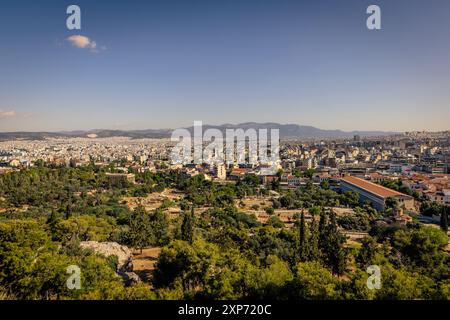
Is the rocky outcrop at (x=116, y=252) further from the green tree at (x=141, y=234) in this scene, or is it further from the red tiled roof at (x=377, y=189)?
the red tiled roof at (x=377, y=189)

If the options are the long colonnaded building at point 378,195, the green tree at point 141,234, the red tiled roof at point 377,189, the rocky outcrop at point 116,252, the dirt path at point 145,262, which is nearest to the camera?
the rocky outcrop at point 116,252

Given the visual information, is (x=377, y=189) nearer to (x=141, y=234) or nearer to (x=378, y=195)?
(x=378, y=195)

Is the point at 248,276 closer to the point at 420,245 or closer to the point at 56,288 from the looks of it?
the point at 56,288

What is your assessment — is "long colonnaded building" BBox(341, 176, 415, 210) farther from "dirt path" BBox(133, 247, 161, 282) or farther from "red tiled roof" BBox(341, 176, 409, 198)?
"dirt path" BBox(133, 247, 161, 282)

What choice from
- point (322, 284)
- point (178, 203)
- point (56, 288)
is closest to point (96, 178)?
point (178, 203)

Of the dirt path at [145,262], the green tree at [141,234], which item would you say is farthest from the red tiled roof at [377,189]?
the dirt path at [145,262]

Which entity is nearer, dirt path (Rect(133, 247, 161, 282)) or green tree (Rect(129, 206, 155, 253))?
dirt path (Rect(133, 247, 161, 282))

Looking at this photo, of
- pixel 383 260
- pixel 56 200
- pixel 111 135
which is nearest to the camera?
pixel 383 260

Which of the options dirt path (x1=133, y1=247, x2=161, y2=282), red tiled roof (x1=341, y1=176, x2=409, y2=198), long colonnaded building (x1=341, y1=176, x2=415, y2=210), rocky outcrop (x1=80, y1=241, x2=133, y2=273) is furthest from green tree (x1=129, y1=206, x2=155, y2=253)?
red tiled roof (x1=341, y1=176, x2=409, y2=198)
